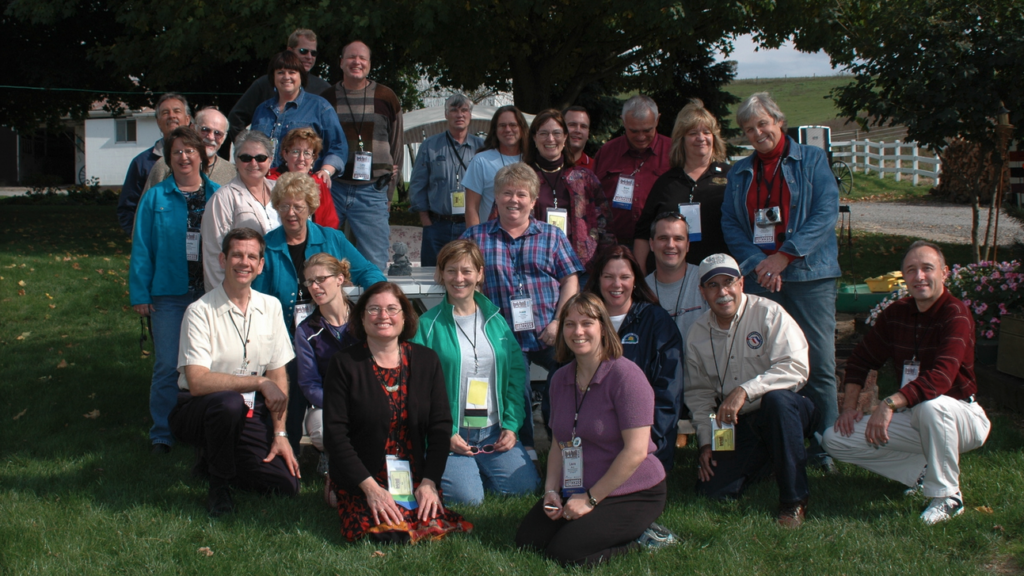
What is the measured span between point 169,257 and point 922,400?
4082mm

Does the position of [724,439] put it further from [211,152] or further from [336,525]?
[211,152]

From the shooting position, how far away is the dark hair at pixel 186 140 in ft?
15.5

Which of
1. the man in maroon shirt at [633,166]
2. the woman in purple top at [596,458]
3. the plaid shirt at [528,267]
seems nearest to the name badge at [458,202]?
the man in maroon shirt at [633,166]

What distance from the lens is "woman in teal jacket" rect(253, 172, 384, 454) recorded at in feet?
14.8

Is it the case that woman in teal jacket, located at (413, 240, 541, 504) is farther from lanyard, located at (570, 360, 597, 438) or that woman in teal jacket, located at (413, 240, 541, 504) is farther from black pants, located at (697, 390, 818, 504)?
black pants, located at (697, 390, 818, 504)

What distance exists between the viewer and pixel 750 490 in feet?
13.6

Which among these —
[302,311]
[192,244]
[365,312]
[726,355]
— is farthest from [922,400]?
[192,244]

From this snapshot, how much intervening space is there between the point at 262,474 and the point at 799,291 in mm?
3005

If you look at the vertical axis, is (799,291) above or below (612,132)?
below

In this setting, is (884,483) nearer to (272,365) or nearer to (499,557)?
(499,557)

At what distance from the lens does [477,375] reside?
13.9ft

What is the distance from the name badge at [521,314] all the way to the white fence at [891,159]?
2109cm

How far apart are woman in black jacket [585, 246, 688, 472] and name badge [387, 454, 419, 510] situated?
1.25 m

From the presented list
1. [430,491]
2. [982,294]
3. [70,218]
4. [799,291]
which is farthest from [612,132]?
[430,491]
